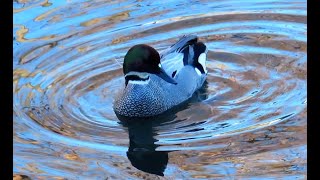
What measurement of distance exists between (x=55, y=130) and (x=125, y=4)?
13.3ft

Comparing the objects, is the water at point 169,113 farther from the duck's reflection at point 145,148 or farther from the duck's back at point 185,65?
the duck's back at point 185,65

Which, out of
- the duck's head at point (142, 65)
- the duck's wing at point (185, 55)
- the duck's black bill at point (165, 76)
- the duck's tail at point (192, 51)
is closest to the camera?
the duck's head at point (142, 65)

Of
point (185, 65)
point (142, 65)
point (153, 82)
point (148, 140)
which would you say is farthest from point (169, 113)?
point (185, 65)

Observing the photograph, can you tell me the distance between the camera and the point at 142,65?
1097 centimetres

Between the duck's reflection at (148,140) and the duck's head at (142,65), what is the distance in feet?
1.50

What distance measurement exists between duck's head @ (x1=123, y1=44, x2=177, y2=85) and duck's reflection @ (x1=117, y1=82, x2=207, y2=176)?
0.46 m

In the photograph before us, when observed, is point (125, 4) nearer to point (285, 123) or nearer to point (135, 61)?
point (135, 61)

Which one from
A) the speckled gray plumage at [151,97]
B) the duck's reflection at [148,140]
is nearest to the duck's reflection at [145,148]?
the duck's reflection at [148,140]

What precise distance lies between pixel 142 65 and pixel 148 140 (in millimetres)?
1135

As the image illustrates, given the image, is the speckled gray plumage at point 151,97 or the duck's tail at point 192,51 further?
the duck's tail at point 192,51

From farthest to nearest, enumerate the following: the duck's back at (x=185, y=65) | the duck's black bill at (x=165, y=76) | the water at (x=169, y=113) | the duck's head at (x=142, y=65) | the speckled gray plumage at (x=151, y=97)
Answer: the duck's back at (x=185, y=65) → the duck's black bill at (x=165, y=76) → the speckled gray plumage at (x=151, y=97) → the duck's head at (x=142, y=65) → the water at (x=169, y=113)

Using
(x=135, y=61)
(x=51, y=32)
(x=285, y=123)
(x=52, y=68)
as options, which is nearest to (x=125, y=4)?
(x=51, y=32)

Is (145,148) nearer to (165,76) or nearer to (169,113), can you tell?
(169,113)

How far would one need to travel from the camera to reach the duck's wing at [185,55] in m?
11.7
